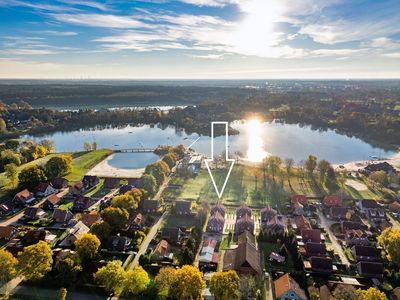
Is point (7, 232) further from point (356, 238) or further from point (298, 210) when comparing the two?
point (356, 238)

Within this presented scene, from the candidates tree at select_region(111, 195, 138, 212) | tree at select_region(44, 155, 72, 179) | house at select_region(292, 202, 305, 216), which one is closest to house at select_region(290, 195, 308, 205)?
house at select_region(292, 202, 305, 216)

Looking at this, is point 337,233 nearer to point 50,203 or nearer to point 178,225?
point 178,225

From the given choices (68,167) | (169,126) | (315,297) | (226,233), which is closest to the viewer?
(315,297)

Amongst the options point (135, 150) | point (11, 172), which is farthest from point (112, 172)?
point (135, 150)

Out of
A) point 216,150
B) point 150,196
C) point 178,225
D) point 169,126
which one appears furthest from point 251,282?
point 169,126

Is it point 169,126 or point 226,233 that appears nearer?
point 226,233

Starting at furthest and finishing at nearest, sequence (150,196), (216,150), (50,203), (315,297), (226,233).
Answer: (216,150) → (150,196) → (50,203) → (226,233) → (315,297)

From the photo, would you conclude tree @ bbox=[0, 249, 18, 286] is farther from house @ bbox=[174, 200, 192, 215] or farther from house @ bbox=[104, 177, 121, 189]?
house @ bbox=[104, 177, 121, 189]
